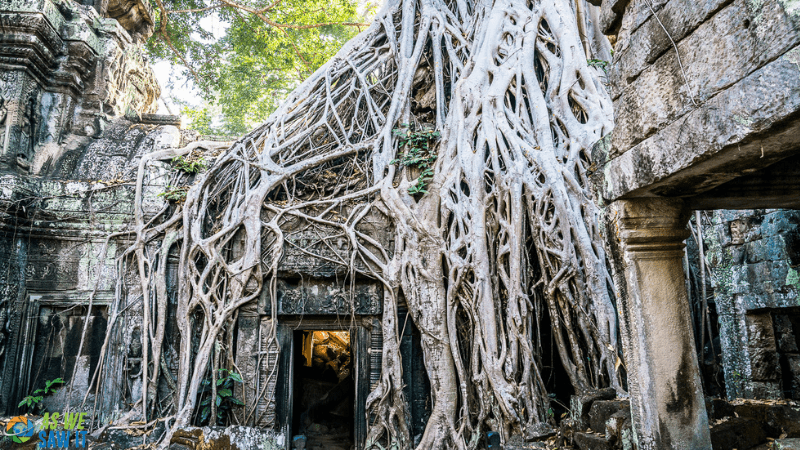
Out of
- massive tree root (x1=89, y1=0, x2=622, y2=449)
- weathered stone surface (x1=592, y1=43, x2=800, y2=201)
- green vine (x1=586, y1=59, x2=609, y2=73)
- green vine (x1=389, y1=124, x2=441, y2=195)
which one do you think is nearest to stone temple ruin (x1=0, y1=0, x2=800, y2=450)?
weathered stone surface (x1=592, y1=43, x2=800, y2=201)

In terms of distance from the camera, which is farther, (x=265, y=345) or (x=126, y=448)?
(x=265, y=345)

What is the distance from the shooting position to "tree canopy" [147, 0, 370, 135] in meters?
8.49

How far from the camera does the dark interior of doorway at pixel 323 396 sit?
243 inches

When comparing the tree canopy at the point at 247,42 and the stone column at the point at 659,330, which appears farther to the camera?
the tree canopy at the point at 247,42

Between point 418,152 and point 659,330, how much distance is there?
343 centimetres

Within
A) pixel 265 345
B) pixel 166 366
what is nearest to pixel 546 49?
pixel 265 345

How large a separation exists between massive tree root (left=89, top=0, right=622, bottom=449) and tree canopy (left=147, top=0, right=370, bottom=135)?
11.6 ft

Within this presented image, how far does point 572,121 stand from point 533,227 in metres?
0.99

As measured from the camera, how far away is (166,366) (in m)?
4.42

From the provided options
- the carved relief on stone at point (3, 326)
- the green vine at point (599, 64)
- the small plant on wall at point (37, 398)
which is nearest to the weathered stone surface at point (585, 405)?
the green vine at point (599, 64)

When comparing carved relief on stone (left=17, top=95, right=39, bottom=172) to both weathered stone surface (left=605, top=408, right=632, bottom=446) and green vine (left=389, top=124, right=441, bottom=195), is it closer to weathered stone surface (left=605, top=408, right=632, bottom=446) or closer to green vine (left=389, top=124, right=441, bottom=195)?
green vine (left=389, top=124, right=441, bottom=195)

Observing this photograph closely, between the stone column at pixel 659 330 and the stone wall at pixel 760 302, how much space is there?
226cm

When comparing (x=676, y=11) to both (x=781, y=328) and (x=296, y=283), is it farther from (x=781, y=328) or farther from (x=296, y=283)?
(x=296, y=283)

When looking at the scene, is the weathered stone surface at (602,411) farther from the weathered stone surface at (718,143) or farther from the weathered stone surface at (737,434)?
the weathered stone surface at (718,143)
